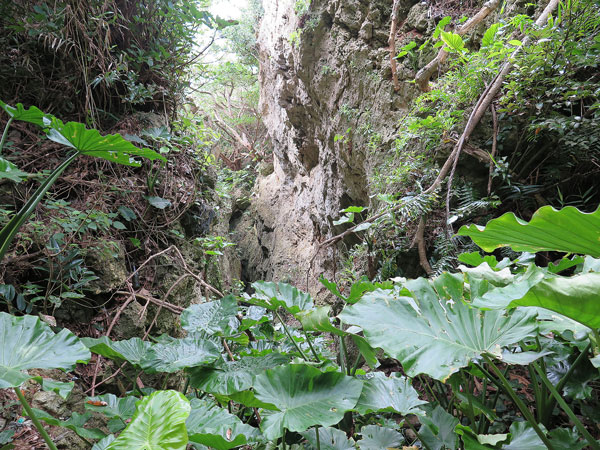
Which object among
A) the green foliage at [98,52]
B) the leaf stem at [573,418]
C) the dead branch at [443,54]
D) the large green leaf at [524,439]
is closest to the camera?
the leaf stem at [573,418]

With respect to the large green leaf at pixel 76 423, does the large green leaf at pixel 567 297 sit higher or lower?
higher

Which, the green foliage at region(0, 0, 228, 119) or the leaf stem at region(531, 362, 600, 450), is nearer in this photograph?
the leaf stem at region(531, 362, 600, 450)

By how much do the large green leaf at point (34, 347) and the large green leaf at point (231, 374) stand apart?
0.98 feet

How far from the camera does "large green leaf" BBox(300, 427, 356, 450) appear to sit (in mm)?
762

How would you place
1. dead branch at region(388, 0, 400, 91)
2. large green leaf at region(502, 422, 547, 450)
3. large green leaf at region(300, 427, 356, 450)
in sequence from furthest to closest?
dead branch at region(388, 0, 400, 91)
large green leaf at region(300, 427, 356, 450)
large green leaf at region(502, 422, 547, 450)

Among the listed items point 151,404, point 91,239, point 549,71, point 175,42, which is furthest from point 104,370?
point 549,71

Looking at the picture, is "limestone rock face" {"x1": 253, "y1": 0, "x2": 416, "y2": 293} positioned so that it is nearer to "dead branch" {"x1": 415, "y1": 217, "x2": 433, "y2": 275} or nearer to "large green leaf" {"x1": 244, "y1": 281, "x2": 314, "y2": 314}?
"dead branch" {"x1": 415, "y1": 217, "x2": 433, "y2": 275}

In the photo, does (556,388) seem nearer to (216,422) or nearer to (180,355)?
(216,422)

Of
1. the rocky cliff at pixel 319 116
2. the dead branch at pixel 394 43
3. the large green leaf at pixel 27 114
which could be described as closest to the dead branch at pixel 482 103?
the rocky cliff at pixel 319 116

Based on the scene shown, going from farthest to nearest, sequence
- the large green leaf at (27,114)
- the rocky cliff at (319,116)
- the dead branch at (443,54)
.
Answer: the rocky cliff at (319,116) → the dead branch at (443,54) → the large green leaf at (27,114)

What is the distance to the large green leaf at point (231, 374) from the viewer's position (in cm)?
78

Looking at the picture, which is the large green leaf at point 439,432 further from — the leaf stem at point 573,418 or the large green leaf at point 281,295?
the large green leaf at point 281,295

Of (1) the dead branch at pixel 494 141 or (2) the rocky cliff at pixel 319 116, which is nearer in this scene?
(1) the dead branch at pixel 494 141

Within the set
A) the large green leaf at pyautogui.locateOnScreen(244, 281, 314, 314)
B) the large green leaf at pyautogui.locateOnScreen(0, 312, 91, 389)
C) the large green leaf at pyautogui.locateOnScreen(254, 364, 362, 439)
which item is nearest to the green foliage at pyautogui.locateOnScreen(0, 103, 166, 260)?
the large green leaf at pyautogui.locateOnScreen(0, 312, 91, 389)
